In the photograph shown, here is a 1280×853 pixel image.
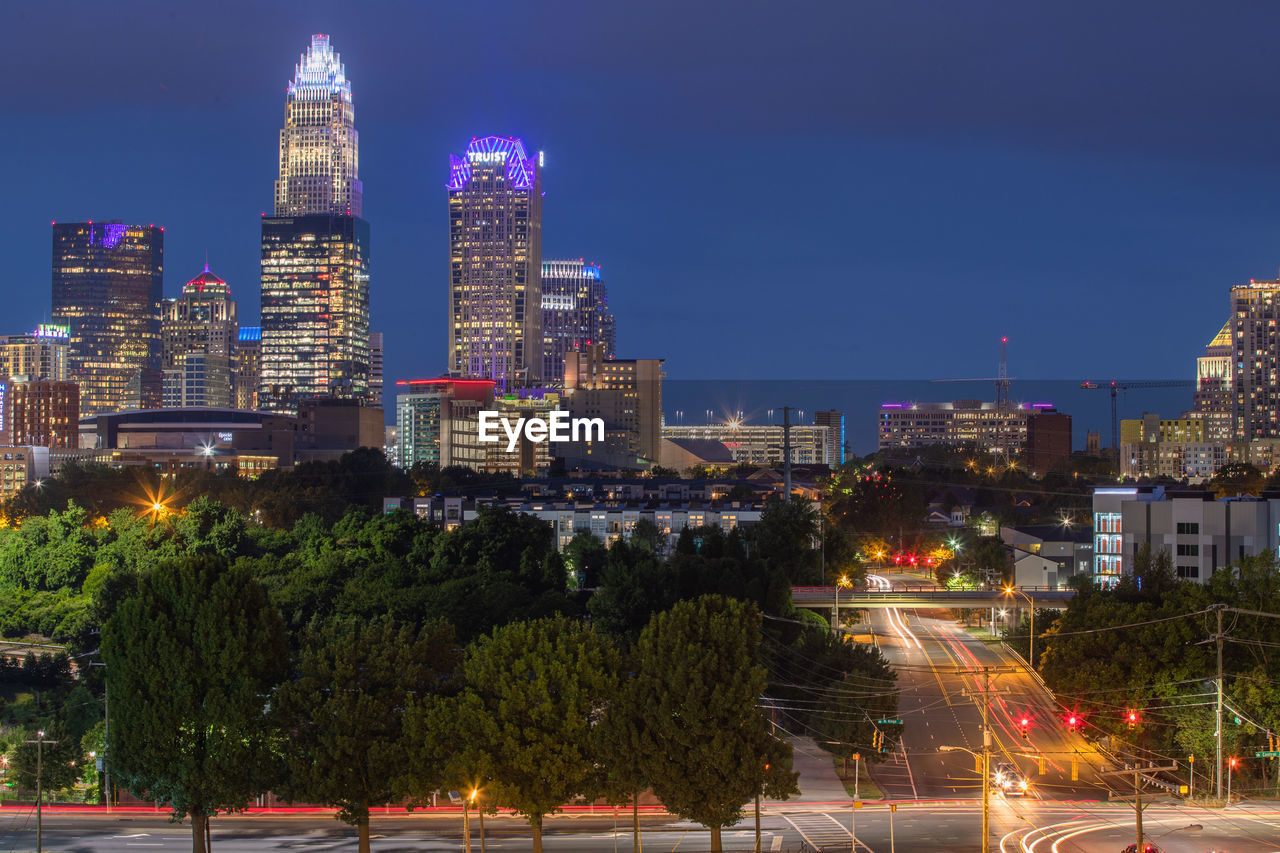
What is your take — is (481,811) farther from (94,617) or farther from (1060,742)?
(94,617)

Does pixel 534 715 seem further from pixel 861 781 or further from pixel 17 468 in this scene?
pixel 17 468

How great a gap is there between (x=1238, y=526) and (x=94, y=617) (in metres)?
57.2

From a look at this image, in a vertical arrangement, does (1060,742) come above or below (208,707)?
below

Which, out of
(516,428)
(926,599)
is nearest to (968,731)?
(926,599)

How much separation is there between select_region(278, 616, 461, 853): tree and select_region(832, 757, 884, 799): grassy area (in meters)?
14.1

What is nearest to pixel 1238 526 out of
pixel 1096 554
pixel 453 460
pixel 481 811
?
pixel 1096 554

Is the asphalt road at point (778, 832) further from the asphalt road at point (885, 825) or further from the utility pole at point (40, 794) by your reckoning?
the utility pole at point (40, 794)

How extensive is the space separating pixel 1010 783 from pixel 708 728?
14.4 meters

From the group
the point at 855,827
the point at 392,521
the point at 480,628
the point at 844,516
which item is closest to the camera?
the point at 855,827

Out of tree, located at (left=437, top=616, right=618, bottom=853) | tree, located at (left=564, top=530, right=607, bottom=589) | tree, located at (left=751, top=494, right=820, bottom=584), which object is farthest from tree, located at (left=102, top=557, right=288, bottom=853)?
tree, located at (left=751, top=494, right=820, bottom=584)

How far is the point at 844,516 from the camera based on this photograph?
120812mm

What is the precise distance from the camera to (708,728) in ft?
119

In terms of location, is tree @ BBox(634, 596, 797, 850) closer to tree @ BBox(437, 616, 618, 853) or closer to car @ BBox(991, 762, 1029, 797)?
tree @ BBox(437, 616, 618, 853)

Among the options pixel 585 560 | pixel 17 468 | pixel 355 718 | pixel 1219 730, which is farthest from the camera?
pixel 17 468
